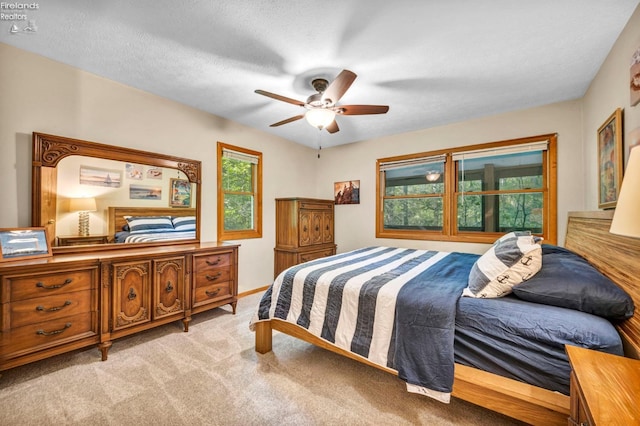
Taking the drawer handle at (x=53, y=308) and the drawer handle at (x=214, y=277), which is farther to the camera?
the drawer handle at (x=214, y=277)

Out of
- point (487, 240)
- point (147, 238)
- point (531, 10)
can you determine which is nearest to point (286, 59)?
point (531, 10)

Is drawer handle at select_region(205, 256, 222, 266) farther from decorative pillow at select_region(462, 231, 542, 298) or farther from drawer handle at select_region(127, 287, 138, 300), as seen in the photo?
decorative pillow at select_region(462, 231, 542, 298)

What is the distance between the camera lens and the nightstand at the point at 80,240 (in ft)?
7.48

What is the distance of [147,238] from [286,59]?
7.64 ft

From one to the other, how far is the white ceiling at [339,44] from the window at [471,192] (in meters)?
0.76

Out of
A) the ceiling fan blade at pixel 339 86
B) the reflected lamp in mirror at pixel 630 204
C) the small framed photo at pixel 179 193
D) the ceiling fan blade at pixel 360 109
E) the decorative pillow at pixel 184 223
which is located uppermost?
the ceiling fan blade at pixel 339 86

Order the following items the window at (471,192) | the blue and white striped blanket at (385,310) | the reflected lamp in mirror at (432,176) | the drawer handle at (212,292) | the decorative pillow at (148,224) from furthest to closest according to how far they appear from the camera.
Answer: the reflected lamp in mirror at (432,176)
the window at (471,192)
the drawer handle at (212,292)
the decorative pillow at (148,224)
the blue and white striped blanket at (385,310)

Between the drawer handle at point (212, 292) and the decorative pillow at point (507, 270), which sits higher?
the decorative pillow at point (507, 270)

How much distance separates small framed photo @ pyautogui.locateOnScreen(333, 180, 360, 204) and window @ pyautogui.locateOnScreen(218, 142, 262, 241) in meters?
1.52

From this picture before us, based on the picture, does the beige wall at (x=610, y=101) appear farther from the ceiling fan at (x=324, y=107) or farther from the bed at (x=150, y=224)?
the bed at (x=150, y=224)

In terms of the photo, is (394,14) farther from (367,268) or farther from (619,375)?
(619,375)

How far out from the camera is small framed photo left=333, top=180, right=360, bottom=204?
4695 mm
